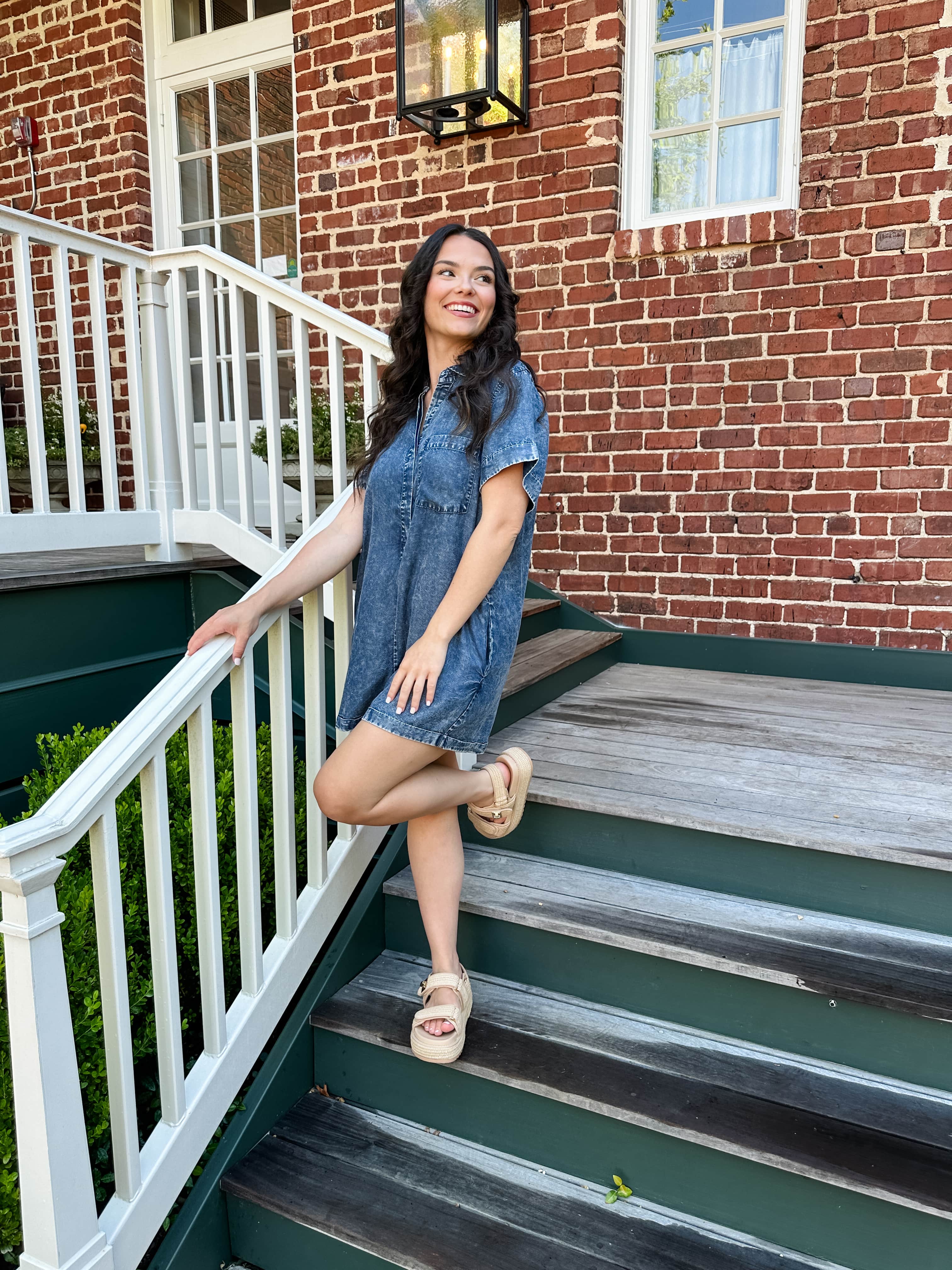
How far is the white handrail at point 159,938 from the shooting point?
→ 116 centimetres

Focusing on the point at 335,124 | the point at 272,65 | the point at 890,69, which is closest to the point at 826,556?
the point at 890,69

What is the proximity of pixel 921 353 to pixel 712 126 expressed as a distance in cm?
117

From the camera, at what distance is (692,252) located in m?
3.19

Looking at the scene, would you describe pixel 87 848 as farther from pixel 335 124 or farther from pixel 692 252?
pixel 335 124

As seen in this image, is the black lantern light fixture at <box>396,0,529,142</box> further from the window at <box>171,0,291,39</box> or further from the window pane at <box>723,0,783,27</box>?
the window at <box>171,0,291,39</box>

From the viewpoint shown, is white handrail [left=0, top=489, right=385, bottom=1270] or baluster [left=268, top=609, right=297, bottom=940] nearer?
white handrail [left=0, top=489, right=385, bottom=1270]

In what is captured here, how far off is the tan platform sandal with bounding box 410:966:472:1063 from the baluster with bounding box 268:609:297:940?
324mm

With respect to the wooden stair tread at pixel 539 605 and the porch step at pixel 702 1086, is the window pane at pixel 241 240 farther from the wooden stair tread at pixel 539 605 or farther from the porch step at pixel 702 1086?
the porch step at pixel 702 1086

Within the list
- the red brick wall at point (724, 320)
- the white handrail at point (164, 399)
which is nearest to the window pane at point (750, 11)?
the red brick wall at point (724, 320)

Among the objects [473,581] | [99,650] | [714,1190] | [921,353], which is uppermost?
[921,353]

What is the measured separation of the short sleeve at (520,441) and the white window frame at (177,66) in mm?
A: 3053

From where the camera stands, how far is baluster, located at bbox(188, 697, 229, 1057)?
1503 mm

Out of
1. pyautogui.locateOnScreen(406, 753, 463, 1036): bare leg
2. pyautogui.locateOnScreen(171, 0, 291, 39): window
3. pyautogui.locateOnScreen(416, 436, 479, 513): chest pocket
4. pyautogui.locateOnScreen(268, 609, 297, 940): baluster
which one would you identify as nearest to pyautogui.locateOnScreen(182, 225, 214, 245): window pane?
pyautogui.locateOnScreen(171, 0, 291, 39): window

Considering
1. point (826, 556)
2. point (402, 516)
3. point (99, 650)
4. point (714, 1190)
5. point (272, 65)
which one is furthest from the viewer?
point (272, 65)
